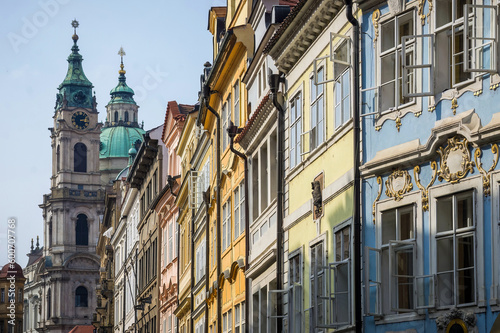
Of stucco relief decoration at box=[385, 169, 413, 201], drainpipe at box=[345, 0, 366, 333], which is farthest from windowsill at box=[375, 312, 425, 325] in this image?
stucco relief decoration at box=[385, 169, 413, 201]

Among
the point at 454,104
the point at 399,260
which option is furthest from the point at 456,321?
the point at 454,104

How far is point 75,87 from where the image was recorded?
17688cm

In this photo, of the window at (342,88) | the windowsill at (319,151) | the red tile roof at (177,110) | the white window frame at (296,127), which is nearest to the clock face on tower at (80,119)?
the red tile roof at (177,110)

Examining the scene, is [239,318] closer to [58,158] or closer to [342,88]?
[342,88]

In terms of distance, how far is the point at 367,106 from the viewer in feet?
62.6

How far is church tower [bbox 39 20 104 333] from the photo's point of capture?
16375 cm

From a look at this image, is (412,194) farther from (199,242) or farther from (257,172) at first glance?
(199,242)

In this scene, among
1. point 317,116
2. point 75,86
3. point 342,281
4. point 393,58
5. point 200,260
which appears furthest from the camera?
point 75,86

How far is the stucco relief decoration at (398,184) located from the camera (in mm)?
17531

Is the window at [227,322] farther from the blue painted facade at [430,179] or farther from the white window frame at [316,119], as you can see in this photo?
the blue painted facade at [430,179]

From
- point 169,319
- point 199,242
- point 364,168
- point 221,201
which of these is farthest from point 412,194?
point 169,319

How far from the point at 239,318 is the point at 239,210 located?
2.83 m

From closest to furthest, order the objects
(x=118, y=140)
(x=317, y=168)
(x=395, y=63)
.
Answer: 1. (x=395, y=63)
2. (x=317, y=168)
3. (x=118, y=140)

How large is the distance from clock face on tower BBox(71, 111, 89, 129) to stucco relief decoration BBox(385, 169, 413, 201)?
156 metres
